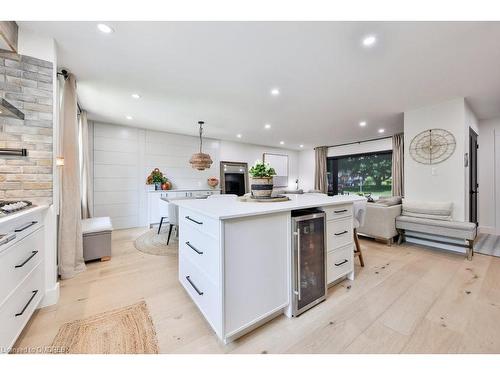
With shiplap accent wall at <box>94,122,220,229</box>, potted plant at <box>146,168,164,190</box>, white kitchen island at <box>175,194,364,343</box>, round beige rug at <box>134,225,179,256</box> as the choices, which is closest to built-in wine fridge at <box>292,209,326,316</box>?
white kitchen island at <box>175,194,364,343</box>

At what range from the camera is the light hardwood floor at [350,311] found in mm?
1317

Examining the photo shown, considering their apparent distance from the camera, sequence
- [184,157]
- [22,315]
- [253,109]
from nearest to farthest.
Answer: [22,315] → [253,109] → [184,157]

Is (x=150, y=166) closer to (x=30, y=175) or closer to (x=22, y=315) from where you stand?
(x=30, y=175)

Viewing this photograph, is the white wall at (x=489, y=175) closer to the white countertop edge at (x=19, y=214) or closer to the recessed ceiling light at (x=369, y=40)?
the recessed ceiling light at (x=369, y=40)

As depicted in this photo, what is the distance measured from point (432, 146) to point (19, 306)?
17.3ft

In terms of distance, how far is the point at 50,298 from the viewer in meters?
1.77

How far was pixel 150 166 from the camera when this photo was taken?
200 inches

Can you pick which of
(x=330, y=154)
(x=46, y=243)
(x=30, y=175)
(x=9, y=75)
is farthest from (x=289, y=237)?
(x=330, y=154)

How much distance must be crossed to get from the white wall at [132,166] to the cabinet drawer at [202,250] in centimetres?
367

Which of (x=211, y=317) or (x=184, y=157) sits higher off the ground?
(x=184, y=157)

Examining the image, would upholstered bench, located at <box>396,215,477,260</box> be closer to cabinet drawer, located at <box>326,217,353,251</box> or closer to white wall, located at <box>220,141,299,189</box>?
cabinet drawer, located at <box>326,217,353,251</box>

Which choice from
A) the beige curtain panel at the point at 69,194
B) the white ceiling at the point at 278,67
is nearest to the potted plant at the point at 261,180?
the white ceiling at the point at 278,67

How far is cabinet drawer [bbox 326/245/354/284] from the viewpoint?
1869mm
